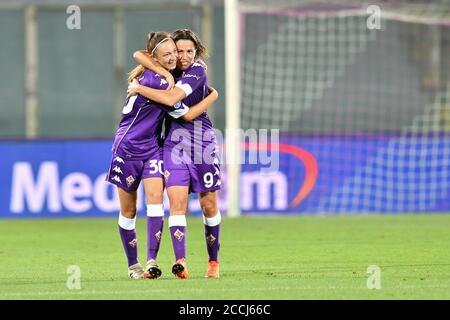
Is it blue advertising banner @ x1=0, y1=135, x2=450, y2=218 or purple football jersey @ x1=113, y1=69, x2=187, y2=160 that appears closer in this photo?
purple football jersey @ x1=113, y1=69, x2=187, y2=160

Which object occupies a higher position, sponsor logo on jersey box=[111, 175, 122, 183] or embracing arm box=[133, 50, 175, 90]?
embracing arm box=[133, 50, 175, 90]

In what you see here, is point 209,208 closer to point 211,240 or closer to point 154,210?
point 211,240

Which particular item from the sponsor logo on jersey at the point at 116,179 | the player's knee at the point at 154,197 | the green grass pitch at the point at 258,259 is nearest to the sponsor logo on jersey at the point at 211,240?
the green grass pitch at the point at 258,259

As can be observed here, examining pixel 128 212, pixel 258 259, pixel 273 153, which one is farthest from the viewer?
pixel 273 153

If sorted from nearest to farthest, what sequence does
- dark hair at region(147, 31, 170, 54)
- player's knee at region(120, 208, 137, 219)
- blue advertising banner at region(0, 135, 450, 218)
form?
1. dark hair at region(147, 31, 170, 54)
2. player's knee at region(120, 208, 137, 219)
3. blue advertising banner at region(0, 135, 450, 218)

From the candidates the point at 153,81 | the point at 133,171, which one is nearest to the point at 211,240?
the point at 133,171

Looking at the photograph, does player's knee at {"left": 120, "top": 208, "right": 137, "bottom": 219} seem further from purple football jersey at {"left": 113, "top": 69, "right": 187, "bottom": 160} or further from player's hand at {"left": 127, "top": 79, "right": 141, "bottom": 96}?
player's hand at {"left": 127, "top": 79, "right": 141, "bottom": 96}

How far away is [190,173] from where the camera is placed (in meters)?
9.40

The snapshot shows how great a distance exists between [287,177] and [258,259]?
674cm

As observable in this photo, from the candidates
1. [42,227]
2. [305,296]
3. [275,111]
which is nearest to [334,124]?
[275,111]

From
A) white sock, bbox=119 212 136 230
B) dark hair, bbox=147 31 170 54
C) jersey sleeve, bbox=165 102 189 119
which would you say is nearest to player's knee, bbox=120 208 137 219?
white sock, bbox=119 212 136 230

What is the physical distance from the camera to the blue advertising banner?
1792 cm

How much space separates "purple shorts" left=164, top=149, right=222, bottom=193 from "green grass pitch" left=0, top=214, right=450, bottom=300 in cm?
69
